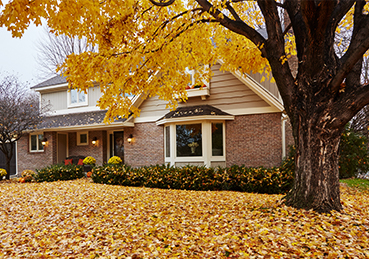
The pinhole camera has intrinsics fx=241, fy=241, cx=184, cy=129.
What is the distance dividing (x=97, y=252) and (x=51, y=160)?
13.1 metres

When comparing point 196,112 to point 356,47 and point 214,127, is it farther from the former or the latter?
point 356,47

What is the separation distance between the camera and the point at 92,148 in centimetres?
1495

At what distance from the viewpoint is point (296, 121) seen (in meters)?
4.88

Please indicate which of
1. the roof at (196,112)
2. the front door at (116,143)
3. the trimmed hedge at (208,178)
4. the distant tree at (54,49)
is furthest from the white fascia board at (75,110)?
the distant tree at (54,49)

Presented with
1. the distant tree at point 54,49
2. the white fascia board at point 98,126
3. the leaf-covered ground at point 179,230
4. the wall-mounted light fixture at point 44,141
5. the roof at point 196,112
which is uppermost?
the distant tree at point 54,49

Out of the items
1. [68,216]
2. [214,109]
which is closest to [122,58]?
[68,216]

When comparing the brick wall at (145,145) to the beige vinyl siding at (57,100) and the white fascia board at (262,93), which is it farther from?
the beige vinyl siding at (57,100)

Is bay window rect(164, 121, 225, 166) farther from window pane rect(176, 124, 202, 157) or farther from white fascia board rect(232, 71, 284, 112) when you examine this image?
white fascia board rect(232, 71, 284, 112)

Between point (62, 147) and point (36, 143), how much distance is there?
1708mm

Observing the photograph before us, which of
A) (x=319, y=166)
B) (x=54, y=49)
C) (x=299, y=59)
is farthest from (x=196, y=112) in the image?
(x=54, y=49)

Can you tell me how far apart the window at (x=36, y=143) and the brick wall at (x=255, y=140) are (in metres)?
12.1

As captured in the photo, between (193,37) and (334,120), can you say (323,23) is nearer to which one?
(334,120)

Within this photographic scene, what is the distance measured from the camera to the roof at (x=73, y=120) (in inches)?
535

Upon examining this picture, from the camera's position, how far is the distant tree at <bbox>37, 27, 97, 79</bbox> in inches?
830
